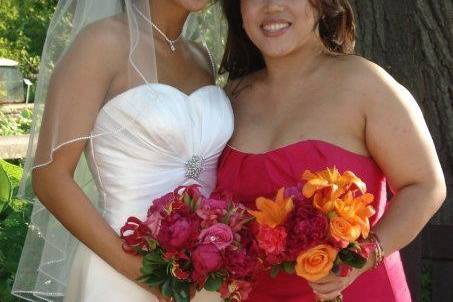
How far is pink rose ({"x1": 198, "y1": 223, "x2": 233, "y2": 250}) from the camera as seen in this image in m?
2.77

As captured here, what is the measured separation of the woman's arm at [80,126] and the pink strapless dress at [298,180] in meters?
0.46

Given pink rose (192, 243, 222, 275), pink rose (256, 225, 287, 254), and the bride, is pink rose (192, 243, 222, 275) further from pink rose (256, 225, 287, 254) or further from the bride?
the bride

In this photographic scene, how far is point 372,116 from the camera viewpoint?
3.13m

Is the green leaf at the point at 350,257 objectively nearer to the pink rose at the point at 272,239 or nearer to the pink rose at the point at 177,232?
the pink rose at the point at 272,239

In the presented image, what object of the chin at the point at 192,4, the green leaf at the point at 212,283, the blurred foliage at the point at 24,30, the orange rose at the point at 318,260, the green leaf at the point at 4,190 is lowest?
the blurred foliage at the point at 24,30

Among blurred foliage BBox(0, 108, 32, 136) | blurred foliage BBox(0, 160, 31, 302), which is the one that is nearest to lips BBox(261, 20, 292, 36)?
blurred foliage BBox(0, 160, 31, 302)

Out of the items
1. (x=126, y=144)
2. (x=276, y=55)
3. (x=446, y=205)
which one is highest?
(x=276, y=55)

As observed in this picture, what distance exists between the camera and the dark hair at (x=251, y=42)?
3.45 m

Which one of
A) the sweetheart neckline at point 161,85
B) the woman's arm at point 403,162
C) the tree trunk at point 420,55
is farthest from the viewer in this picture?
the tree trunk at point 420,55

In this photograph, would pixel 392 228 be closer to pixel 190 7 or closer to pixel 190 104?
pixel 190 104

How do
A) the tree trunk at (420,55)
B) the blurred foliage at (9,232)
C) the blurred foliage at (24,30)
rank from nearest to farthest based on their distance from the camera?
the tree trunk at (420,55) → the blurred foliage at (9,232) → the blurred foliage at (24,30)

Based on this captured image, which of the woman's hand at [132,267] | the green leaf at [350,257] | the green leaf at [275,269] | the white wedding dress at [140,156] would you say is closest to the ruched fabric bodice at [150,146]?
the white wedding dress at [140,156]

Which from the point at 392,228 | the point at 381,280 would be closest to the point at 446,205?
the point at 381,280

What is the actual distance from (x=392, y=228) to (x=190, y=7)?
→ 3.96ft
